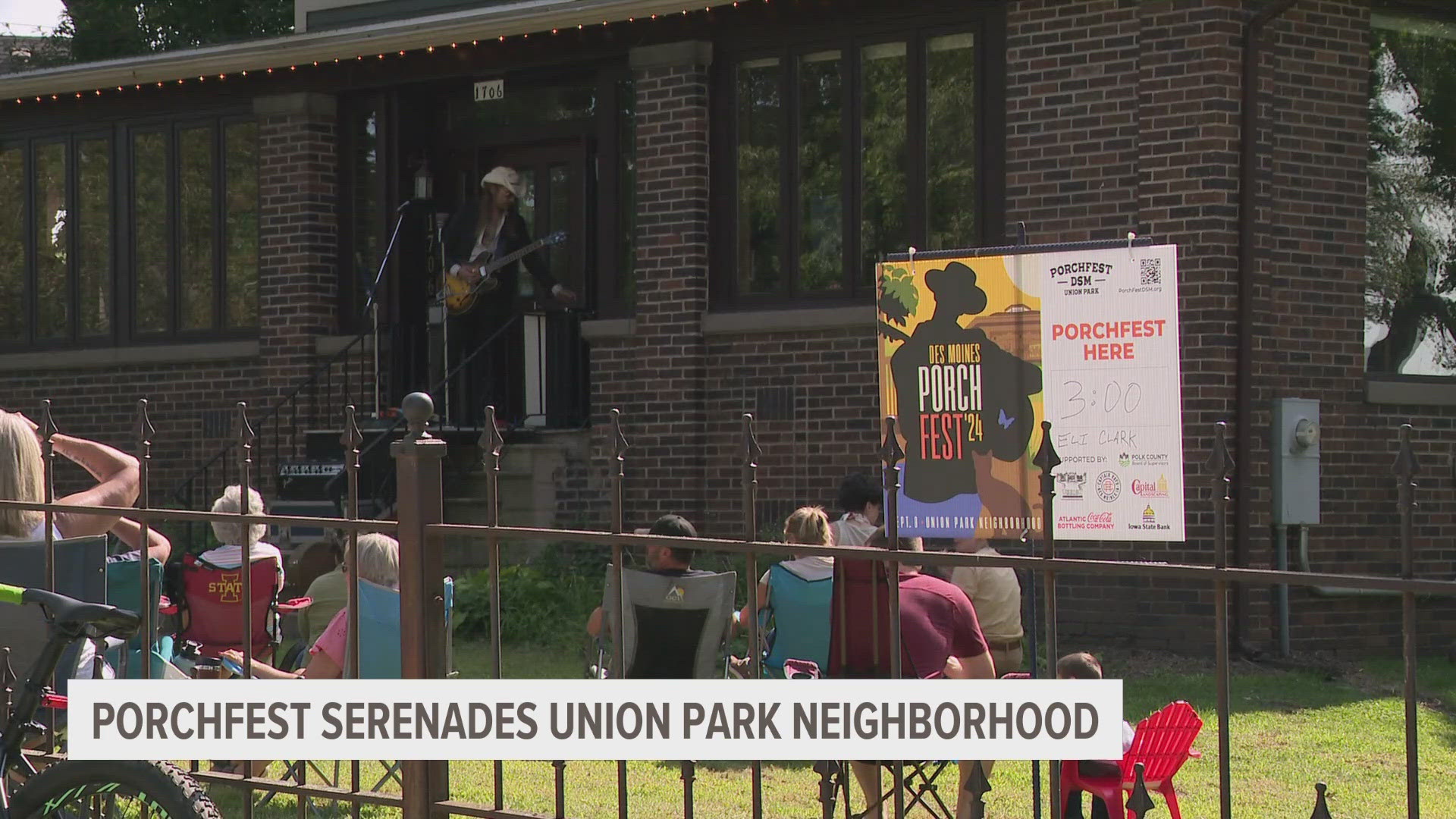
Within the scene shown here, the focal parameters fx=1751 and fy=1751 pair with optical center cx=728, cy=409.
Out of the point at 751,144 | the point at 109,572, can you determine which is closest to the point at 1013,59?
the point at 751,144

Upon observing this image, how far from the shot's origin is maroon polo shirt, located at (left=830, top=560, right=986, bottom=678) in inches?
212

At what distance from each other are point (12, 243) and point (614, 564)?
515 inches

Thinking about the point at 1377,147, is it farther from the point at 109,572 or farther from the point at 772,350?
the point at 109,572

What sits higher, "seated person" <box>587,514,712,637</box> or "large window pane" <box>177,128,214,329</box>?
"large window pane" <box>177,128,214,329</box>

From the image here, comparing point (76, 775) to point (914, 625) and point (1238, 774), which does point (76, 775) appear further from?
Result: point (1238, 774)

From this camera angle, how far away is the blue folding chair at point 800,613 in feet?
19.9

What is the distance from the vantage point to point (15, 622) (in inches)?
185

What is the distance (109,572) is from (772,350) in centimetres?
576

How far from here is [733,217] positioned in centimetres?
1204

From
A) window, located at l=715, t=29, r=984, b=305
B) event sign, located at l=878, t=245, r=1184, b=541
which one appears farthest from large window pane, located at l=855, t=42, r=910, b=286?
event sign, located at l=878, t=245, r=1184, b=541

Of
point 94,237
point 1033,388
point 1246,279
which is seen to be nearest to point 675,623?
point 1033,388

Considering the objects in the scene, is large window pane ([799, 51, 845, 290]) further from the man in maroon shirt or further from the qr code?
the man in maroon shirt

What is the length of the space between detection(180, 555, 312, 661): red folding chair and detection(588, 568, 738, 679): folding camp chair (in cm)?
172

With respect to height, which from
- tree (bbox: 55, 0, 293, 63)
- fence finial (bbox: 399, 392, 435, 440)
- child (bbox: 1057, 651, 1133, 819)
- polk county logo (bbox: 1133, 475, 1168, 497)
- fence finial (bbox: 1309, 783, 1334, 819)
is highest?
tree (bbox: 55, 0, 293, 63)
